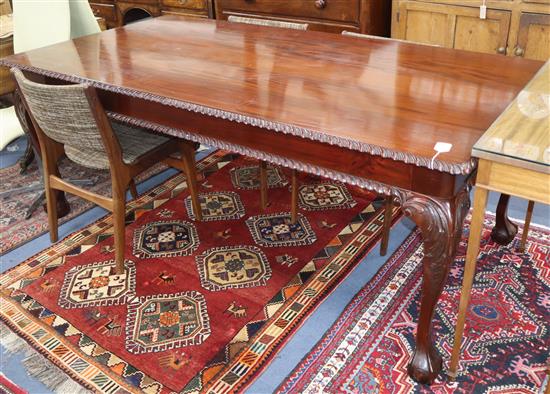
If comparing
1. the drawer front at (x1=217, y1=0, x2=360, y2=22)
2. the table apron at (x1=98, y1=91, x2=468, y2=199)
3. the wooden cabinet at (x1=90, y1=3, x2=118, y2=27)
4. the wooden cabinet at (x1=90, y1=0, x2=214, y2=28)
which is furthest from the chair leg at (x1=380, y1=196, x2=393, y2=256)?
the wooden cabinet at (x1=90, y1=3, x2=118, y2=27)

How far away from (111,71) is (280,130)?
34.6 inches

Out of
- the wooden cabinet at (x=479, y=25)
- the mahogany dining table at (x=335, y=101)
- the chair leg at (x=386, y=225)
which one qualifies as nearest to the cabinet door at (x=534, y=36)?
the wooden cabinet at (x=479, y=25)

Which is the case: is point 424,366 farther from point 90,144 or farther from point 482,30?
point 482,30

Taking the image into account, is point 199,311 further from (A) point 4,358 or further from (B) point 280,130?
(B) point 280,130

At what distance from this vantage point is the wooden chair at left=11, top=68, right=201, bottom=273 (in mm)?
1959

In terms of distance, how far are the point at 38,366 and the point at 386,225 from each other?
4.64 feet

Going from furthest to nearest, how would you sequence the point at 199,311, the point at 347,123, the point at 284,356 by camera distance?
the point at 199,311 < the point at 284,356 < the point at 347,123

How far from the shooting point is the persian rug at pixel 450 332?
5.70 feet

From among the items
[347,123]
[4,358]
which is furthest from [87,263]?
[347,123]

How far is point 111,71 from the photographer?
82.7 inches

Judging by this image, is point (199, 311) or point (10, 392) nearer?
point (10, 392)

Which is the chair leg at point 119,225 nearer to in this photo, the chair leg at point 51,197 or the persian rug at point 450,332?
the chair leg at point 51,197

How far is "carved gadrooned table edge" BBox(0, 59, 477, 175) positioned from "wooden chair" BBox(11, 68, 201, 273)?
0.11m

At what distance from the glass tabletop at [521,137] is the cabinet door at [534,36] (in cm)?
141
